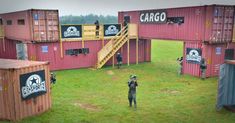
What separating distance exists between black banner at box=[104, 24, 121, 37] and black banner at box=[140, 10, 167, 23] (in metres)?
2.92

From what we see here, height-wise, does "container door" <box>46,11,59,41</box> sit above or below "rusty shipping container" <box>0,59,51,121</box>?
above

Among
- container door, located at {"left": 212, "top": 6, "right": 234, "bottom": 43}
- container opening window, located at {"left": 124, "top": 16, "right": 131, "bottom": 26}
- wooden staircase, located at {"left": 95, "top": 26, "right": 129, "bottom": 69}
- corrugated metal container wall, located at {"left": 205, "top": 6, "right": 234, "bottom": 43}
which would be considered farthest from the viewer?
container opening window, located at {"left": 124, "top": 16, "right": 131, "bottom": 26}

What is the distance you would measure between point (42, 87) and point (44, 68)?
100cm

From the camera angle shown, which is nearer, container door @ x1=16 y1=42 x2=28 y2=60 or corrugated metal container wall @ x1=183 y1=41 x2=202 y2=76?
corrugated metal container wall @ x1=183 y1=41 x2=202 y2=76

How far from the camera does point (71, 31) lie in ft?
90.0

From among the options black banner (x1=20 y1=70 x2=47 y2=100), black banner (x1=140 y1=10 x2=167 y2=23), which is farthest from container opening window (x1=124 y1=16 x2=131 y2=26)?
black banner (x1=20 y1=70 x2=47 y2=100)

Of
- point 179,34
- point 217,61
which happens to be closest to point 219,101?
point 217,61

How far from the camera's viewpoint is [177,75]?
24312 millimetres

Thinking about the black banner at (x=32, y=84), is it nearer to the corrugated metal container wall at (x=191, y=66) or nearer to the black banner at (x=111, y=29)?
the corrugated metal container wall at (x=191, y=66)

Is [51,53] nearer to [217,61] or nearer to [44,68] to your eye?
[44,68]

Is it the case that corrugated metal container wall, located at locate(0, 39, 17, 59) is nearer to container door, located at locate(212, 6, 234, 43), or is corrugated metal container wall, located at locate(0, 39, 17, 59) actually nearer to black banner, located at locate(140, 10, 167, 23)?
black banner, located at locate(140, 10, 167, 23)

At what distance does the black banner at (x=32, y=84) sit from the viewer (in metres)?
12.3

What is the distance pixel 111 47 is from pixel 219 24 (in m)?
11.7

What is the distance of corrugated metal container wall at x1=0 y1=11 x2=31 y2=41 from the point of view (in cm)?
2602
